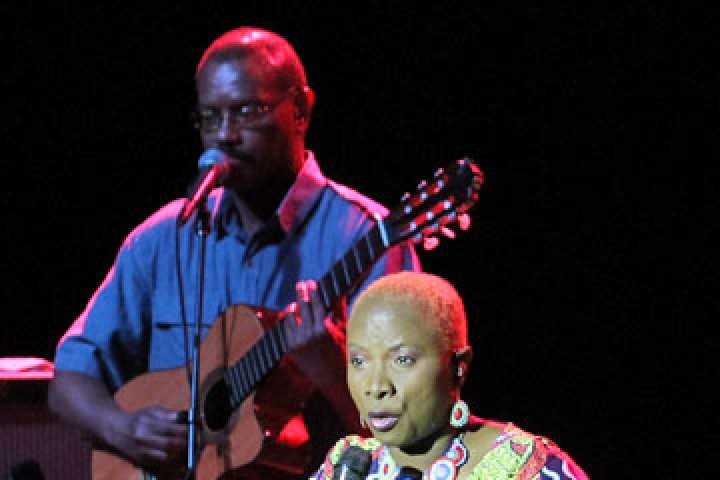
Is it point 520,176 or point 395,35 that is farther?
point 395,35

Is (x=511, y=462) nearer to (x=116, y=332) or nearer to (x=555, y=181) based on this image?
(x=555, y=181)

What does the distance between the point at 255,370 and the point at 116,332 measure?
0.79 metres

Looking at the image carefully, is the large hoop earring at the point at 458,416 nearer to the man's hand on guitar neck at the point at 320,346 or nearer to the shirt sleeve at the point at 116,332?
the man's hand on guitar neck at the point at 320,346

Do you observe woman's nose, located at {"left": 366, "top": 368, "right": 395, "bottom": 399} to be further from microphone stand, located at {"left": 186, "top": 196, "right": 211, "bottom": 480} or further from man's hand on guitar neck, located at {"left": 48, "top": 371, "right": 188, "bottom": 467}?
man's hand on guitar neck, located at {"left": 48, "top": 371, "right": 188, "bottom": 467}

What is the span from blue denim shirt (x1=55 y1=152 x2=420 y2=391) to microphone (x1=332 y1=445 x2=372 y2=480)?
126 centimetres

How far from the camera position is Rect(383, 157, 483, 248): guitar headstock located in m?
3.27

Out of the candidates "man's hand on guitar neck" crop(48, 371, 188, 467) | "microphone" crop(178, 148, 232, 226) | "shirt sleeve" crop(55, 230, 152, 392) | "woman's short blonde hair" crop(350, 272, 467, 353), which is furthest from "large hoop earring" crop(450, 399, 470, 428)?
"shirt sleeve" crop(55, 230, 152, 392)

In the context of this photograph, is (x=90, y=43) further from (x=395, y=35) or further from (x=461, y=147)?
(x=461, y=147)

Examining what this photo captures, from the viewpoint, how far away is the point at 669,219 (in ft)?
13.1

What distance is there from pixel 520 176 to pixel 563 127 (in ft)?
0.73

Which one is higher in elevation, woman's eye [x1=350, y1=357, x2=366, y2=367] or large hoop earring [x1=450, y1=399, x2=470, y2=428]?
woman's eye [x1=350, y1=357, x2=366, y2=367]

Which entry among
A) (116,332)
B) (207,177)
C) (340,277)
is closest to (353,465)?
(340,277)

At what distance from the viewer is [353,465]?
2492mm

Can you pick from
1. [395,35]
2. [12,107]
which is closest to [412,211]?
[395,35]
